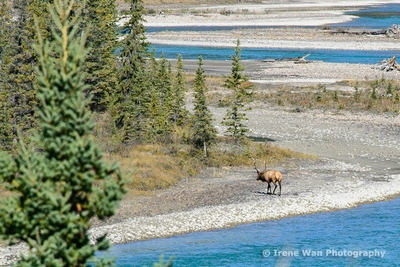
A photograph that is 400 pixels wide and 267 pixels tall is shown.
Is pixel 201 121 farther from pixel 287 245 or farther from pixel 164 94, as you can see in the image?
pixel 287 245

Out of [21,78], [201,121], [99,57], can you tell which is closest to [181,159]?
[201,121]

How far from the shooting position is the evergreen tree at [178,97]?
4428 centimetres

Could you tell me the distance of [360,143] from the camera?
4825 centimetres

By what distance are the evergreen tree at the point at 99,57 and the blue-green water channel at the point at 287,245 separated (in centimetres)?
2326

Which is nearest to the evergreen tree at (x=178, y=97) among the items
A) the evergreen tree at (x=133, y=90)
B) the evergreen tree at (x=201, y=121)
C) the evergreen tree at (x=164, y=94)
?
the evergreen tree at (x=164, y=94)

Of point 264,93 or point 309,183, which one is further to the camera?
point 264,93

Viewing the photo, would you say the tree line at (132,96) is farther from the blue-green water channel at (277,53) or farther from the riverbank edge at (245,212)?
the blue-green water channel at (277,53)

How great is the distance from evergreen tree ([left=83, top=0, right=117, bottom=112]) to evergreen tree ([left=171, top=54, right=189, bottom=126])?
6.55 m

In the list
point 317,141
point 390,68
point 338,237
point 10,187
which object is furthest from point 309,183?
point 390,68

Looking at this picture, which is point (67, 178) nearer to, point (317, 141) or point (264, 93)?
point (317, 141)

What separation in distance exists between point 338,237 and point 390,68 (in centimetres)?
5511

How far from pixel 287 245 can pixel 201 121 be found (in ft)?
44.3

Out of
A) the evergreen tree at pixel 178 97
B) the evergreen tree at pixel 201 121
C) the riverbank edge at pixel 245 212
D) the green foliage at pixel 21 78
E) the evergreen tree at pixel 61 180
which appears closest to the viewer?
the evergreen tree at pixel 61 180

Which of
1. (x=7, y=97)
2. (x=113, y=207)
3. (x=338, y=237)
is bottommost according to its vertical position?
(x=338, y=237)
